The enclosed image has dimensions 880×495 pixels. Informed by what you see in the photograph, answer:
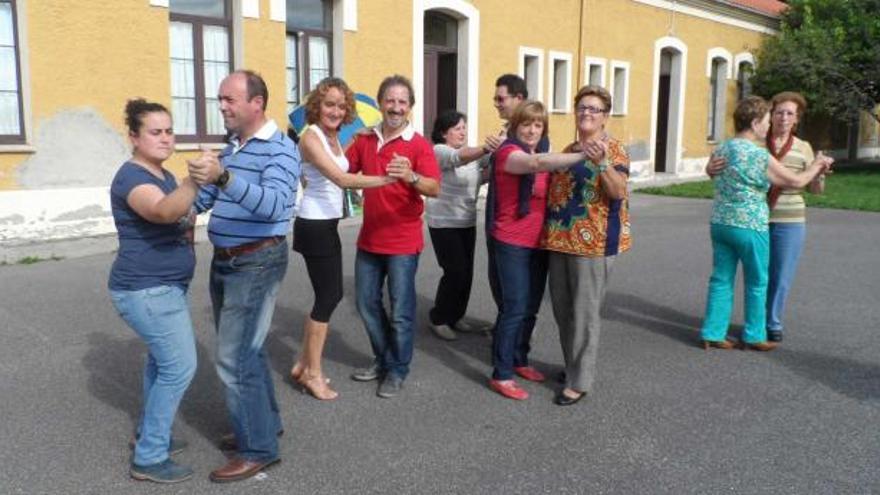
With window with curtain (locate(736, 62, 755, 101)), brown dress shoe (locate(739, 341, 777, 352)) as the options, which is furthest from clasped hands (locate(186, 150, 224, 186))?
window with curtain (locate(736, 62, 755, 101))

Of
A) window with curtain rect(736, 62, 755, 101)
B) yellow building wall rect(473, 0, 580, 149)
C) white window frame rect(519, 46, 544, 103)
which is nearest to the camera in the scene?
yellow building wall rect(473, 0, 580, 149)

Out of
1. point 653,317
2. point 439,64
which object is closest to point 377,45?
point 439,64

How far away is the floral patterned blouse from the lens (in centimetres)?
418

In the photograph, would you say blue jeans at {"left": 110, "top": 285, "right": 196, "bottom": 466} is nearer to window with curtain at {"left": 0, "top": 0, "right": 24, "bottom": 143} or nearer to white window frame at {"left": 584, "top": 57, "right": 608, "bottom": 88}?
window with curtain at {"left": 0, "top": 0, "right": 24, "bottom": 143}

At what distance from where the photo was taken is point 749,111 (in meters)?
5.05

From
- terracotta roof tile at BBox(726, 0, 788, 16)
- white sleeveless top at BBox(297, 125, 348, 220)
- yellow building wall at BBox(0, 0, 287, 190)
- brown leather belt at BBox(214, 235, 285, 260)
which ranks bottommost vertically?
brown leather belt at BBox(214, 235, 285, 260)

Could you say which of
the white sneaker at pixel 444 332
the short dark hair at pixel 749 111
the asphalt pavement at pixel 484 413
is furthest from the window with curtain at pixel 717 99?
the white sneaker at pixel 444 332

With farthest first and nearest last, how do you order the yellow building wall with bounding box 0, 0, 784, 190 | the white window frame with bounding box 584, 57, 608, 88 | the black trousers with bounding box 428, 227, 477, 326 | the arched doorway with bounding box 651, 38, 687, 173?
the arched doorway with bounding box 651, 38, 687, 173, the white window frame with bounding box 584, 57, 608, 88, the yellow building wall with bounding box 0, 0, 784, 190, the black trousers with bounding box 428, 227, 477, 326

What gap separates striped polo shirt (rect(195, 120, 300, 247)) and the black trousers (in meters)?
2.35

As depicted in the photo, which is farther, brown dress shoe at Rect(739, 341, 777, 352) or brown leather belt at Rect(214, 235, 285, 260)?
brown dress shoe at Rect(739, 341, 777, 352)

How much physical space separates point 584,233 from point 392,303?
112 cm

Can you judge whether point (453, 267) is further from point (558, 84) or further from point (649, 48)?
point (649, 48)

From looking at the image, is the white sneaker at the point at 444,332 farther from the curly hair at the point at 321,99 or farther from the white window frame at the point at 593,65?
the white window frame at the point at 593,65

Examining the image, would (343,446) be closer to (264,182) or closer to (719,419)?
(264,182)
